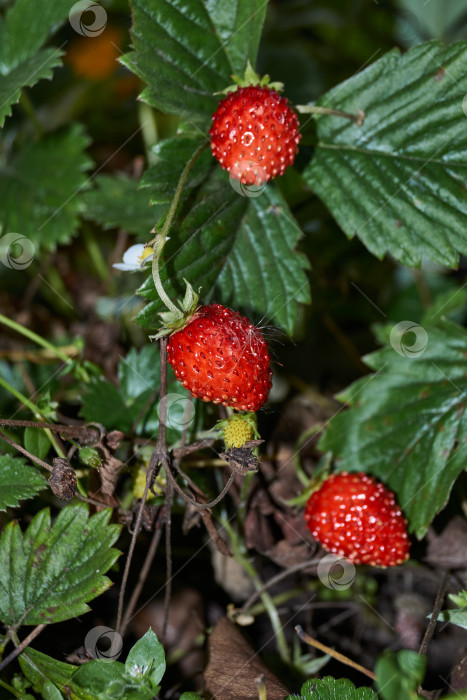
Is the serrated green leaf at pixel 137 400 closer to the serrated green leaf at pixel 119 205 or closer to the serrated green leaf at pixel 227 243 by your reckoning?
the serrated green leaf at pixel 227 243

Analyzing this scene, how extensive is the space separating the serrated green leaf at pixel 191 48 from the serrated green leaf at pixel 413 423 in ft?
2.03

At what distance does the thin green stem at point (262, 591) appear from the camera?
3.77 ft

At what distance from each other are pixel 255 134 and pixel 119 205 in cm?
73

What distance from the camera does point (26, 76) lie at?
1.28 m

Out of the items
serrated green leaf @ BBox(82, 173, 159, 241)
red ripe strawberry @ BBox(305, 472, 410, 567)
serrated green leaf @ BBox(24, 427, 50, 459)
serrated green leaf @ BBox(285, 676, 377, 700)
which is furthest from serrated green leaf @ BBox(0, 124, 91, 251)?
serrated green leaf @ BBox(285, 676, 377, 700)

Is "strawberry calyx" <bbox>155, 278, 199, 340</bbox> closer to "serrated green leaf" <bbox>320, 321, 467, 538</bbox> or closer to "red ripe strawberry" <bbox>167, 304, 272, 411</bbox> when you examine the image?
"red ripe strawberry" <bbox>167, 304, 272, 411</bbox>

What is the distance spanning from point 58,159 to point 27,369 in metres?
0.53

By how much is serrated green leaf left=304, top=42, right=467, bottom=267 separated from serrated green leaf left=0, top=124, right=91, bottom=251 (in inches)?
23.9

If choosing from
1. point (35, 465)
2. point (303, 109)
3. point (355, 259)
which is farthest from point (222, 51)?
point (35, 465)

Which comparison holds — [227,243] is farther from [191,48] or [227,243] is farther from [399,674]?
[399,674]

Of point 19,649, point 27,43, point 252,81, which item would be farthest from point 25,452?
point 27,43

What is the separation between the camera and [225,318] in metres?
0.90

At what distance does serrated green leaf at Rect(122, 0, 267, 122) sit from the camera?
3.67ft

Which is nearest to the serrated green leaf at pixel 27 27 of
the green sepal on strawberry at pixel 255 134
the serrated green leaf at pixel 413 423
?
the green sepal on strawberry at pixel 255 134
